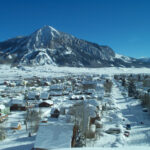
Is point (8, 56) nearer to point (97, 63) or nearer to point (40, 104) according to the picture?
point (97, 63)

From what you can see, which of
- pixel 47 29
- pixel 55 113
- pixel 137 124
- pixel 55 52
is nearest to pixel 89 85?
pixel 55 113

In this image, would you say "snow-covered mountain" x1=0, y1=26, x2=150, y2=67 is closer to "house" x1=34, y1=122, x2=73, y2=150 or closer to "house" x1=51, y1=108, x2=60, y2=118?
"house" x1=51, y1=108, x2=60, y2=118

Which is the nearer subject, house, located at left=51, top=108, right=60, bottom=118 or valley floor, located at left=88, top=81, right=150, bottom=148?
valley floor, located at left=88, top=81, right=150, bottom=148

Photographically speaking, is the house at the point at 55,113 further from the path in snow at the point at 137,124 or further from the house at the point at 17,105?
the path in snow at the point at 137,124

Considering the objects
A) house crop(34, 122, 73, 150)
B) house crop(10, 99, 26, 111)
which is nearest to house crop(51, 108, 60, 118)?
house crop(10, 99, 26, 111)

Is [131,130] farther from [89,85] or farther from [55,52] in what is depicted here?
[55,52]
